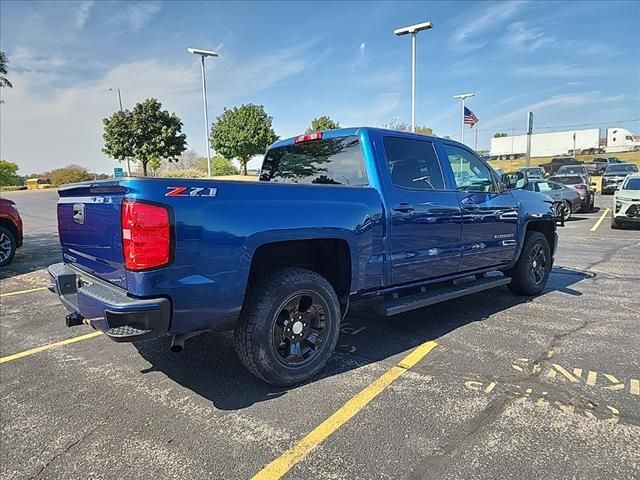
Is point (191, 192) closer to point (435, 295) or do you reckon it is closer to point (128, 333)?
point (128, 333)

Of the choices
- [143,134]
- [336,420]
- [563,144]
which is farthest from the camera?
[563,144]

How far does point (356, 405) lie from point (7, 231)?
8651 mm

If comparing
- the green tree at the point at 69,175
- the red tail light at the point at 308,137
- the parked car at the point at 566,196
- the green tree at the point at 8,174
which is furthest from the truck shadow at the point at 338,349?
the green tree at the point at 8,174

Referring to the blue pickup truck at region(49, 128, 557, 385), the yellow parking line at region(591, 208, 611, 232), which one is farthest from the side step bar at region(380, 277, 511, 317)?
the yellow parking line at region(591, 208, 611, 232)

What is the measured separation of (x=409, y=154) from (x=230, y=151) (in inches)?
1557

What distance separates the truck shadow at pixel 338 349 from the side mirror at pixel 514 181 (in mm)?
1482

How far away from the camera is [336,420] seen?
9.62 ft

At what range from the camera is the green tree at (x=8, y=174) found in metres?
55.1

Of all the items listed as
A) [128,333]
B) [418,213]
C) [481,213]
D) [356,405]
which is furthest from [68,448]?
[481,213]

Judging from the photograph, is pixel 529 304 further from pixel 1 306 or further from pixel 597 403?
pixel 1 306

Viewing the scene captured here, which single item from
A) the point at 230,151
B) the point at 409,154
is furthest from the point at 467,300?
the point at 230,151

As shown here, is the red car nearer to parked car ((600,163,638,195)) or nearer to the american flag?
the american flag

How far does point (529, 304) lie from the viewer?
18.4 ft

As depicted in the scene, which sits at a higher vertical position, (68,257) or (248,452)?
(68,257)
